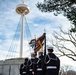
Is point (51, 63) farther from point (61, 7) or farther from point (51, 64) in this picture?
point (61, 7)

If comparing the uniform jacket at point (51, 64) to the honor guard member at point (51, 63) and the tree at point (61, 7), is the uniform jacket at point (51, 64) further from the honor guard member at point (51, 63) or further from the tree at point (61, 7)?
the tree at point (61, 7)

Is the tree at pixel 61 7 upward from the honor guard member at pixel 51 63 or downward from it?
upward

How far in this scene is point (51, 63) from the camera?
8.15 m

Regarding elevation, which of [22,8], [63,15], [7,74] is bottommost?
[7,74]

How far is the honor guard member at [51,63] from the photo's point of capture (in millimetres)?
8094

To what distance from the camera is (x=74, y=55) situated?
2239 cm

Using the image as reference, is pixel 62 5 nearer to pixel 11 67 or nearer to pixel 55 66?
pixel 55 66

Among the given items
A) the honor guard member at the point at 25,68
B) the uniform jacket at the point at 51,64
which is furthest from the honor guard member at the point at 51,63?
the honor guard member at the point at 25,68

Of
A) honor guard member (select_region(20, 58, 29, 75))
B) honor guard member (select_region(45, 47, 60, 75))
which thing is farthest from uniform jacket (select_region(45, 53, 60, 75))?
honor guard member (select_region(20, 58, 29, 75))

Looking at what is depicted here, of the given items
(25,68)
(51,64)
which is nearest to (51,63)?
(51,64)

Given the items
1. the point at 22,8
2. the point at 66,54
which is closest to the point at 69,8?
the point at 66,54

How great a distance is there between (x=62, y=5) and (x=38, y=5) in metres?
1.55

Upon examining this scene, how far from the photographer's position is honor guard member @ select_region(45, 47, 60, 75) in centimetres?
809

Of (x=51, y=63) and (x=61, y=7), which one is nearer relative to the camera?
(x=51, y=63)
